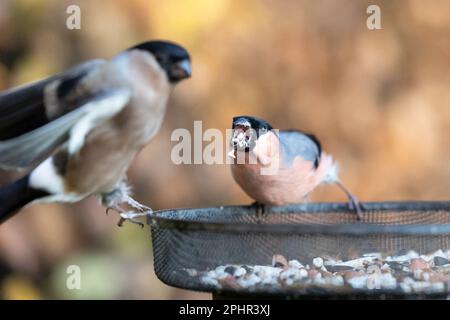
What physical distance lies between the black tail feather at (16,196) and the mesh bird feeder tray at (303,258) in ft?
1.33

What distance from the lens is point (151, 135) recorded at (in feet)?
6.46

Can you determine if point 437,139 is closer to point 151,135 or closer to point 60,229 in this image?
point 60,229

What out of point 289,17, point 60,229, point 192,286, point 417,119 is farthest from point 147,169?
point 192,286

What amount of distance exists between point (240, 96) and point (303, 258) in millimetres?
2137

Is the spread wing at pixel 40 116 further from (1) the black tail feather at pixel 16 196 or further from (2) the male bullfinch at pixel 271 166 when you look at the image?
(2) the male bullfinch at pixel 271 166

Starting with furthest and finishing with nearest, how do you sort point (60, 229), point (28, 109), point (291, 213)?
point (60, 229), point (291, 213), point (28, 109)

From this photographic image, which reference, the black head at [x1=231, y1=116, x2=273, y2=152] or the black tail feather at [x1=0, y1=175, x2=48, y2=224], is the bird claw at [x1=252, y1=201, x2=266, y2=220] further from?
the black tail feather at [x1=0, y1=175, x2=48, y2=224]

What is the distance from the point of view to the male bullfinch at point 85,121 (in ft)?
5.89

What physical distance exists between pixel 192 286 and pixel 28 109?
0.68 meters

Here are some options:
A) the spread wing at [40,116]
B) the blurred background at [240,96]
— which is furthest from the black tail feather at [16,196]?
the blurred background at [240,96]

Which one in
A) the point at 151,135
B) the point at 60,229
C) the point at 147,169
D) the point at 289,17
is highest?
the point at 289,17

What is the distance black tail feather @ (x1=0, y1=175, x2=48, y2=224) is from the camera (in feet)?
6.44

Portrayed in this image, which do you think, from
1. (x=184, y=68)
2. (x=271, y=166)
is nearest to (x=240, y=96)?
(x=271, y=166)

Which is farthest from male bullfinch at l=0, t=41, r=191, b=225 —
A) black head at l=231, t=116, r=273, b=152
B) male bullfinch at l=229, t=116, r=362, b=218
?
male bullfinch at l=229, t=116, r=362, b=218
